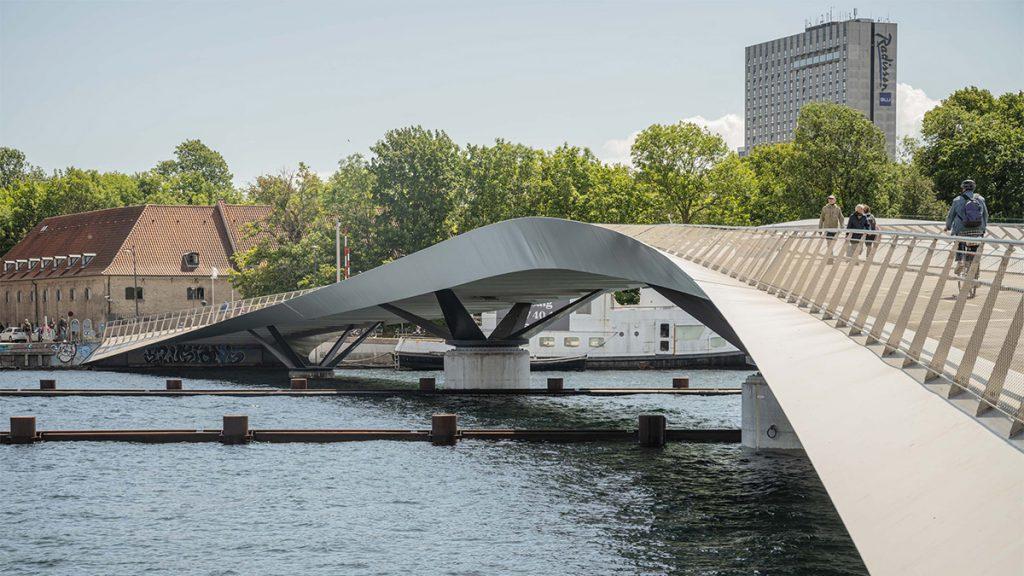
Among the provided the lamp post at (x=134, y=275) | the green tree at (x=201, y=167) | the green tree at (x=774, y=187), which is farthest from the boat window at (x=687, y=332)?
the green tree at (x=201, y=167)

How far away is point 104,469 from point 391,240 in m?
57.0

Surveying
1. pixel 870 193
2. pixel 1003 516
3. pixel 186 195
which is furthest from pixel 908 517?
pixel 186 195

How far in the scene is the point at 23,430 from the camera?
30766mm

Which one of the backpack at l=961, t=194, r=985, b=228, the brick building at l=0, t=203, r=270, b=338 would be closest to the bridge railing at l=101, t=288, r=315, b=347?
the brick building at l=0, t=203, r=270, b=338

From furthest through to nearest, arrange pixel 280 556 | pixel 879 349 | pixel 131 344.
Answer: pixel 131 344 < pixel 280 556 < pixel 879 349

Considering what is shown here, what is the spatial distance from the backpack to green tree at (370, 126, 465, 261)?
214 ft

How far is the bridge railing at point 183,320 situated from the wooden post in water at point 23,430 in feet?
82.4

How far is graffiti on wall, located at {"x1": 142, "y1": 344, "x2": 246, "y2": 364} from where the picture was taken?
7456cm

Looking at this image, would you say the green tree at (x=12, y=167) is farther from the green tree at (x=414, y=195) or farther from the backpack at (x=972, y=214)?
the backpack at (x=972, y=214)

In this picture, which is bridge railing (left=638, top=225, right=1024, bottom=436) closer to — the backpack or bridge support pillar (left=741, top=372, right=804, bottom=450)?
the backpack

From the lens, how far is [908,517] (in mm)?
8805

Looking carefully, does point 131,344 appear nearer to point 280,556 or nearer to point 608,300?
point 608,300

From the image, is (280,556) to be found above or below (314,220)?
below

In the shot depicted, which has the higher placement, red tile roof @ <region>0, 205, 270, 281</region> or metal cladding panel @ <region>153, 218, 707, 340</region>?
red tile roof @ <region>0, 205, 270, 281</region>
